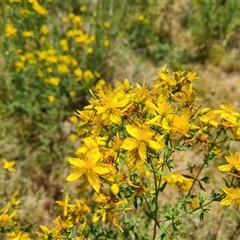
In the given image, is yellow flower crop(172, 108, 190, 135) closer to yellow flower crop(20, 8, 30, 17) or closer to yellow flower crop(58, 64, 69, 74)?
yellow flower crop(58, 64, 69, 74)

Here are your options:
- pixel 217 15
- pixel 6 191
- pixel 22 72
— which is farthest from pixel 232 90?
Result: pixel 6 191

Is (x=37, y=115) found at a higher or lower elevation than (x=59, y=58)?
lower

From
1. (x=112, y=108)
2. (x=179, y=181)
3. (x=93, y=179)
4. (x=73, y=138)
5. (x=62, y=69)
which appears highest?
(x=112, y=108)

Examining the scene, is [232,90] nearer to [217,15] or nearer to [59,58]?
[217,15]

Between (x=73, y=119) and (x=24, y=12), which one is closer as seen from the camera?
(x=73, y=119)

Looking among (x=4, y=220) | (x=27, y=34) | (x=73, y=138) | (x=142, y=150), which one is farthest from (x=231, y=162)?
(x=27, y=34)

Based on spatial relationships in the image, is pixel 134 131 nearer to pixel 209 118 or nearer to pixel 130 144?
pixel 130 144

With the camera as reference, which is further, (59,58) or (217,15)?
(217,15)
